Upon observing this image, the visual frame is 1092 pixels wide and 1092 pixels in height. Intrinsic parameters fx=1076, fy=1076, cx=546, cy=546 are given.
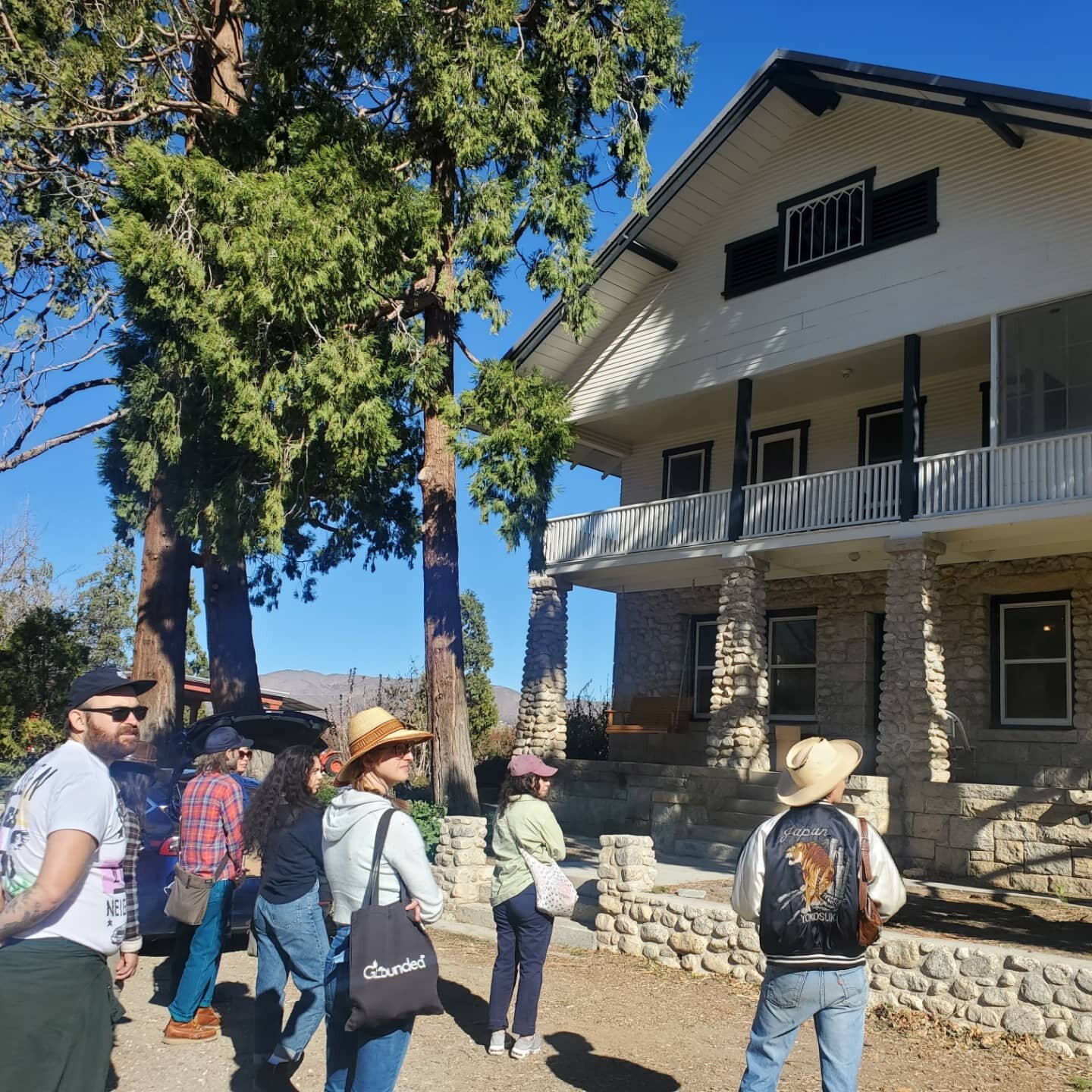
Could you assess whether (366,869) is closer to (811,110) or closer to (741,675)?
(741,675)

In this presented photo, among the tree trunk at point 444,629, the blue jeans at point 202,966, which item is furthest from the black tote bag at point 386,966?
the tree trunk at point 444,629

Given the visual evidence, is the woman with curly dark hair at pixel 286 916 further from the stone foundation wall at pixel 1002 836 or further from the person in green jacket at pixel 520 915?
the stone foundation wall at pixel 1002 836

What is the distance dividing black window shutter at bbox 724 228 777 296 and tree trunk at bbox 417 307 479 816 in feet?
19.3

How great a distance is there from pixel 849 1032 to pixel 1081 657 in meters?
12.6

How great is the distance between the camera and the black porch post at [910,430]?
49.1 ft

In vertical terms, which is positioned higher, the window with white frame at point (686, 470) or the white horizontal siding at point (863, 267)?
the white horizontal siding at point (863, 267)

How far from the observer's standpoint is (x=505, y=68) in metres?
14.0

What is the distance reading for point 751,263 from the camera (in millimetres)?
18062

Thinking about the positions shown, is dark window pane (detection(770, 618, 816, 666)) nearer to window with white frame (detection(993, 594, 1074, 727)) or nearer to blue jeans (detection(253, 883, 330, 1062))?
window with white frame (detection(993, 594, 1074, 727))

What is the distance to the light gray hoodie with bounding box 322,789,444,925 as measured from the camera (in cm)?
399

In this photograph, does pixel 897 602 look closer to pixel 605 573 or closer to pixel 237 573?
pixel 605 573

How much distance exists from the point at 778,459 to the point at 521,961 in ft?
46.2

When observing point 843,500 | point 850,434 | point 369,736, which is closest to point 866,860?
point 369,736

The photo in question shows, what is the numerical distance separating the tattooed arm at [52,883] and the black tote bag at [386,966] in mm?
1019
